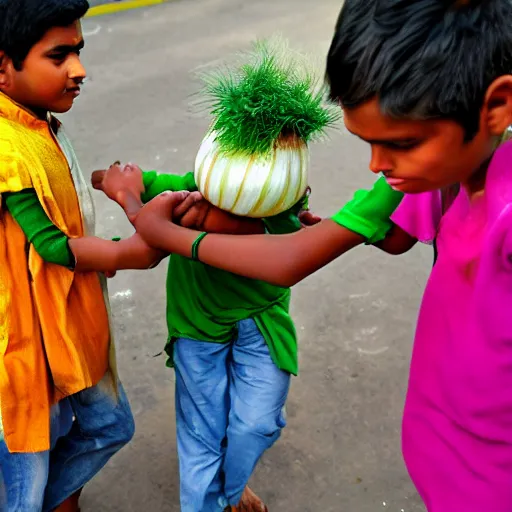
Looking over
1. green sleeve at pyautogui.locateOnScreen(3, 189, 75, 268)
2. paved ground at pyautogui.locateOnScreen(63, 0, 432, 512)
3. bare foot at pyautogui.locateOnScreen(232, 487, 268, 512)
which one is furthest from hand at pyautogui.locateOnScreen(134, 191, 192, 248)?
bare foot at pyautogui.locateOnScreen(232, 487, 268, 512)

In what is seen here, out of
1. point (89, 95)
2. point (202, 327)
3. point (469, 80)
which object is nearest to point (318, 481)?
point (202, 327)

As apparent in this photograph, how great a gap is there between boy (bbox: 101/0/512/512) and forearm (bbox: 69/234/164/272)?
1.4 inches

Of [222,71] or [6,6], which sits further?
[222,71]

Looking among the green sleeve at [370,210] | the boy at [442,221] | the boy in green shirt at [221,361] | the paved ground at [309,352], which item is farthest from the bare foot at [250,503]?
the green sleeve at [370,210]

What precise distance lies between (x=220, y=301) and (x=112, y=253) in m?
0.30

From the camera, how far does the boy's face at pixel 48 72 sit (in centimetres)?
132

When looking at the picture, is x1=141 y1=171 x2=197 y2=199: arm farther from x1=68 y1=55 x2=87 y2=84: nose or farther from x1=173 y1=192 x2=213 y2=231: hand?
x1=68 y1=55 x2=87 y2=84: nose

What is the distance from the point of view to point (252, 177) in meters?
1.33

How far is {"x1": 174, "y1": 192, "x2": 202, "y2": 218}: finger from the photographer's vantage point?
1383mm

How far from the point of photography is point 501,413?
1.13 metres

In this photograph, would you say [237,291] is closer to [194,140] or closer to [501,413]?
[501,413]

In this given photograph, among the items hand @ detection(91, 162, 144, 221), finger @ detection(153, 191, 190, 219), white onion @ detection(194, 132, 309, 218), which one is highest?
white onion @ detection(194, 132, 309, 218)

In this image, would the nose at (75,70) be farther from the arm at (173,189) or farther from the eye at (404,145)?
the eye at (404,145)

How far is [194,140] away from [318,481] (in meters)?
2.42
